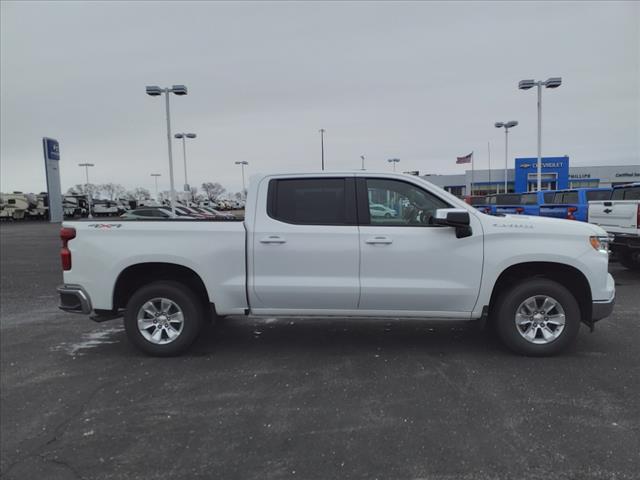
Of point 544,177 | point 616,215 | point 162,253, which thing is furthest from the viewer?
point 544,177

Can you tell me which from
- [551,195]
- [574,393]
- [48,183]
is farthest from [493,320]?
[48,183]

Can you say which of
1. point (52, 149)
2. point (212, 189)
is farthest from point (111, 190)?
point (52, 149)

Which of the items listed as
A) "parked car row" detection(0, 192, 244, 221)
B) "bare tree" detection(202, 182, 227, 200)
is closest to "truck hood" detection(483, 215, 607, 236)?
"parked car row" detection(0, 192, 244, 221)

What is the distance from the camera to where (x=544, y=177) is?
51.9 m

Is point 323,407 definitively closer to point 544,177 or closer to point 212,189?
point 544,177

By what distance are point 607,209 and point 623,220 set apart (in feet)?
1.86

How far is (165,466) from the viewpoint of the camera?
3023 mm

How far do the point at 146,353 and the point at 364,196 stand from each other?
2894 mm

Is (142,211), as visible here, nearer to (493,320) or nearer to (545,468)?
(493,320)

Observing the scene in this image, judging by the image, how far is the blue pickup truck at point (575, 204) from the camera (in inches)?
539

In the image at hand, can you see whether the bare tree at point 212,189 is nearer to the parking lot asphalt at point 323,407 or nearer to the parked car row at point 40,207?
the parked car row at point 40,207

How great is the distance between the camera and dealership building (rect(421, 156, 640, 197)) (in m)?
50.9

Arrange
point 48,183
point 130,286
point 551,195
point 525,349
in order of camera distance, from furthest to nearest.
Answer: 1. point 48,183
2. point 551,195
3. point 130,286
4. point 525,349

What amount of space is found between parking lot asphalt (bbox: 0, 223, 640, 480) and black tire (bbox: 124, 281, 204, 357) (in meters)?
0.14
